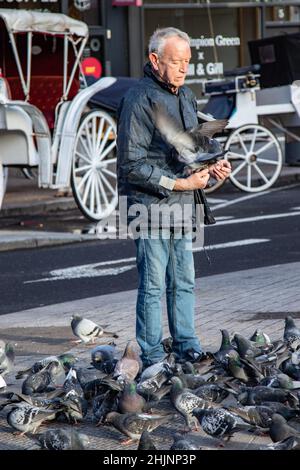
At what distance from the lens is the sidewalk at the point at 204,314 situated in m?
7.97

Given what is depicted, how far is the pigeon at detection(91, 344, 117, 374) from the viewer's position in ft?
21.9

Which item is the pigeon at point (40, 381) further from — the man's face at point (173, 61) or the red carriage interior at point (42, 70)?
the red carriage interior at point (42, 70)

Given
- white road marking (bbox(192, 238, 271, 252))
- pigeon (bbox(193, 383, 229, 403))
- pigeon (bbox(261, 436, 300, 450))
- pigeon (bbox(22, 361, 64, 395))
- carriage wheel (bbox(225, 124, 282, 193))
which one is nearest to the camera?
pigeon (bbox(261, 436, 300, 450))

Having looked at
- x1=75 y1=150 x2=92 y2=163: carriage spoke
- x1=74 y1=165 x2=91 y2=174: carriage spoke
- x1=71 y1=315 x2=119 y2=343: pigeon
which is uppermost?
x1=75 y1=150 x2=92 y2=163: carriage spoke

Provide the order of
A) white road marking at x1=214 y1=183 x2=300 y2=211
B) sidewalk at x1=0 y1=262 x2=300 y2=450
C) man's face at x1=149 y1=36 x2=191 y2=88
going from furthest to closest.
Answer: white road marking at x1=214 y1=183 x2=300 y2=211 < sidewalk at x1=0 y1=262 x2=300 y2=450 < man's face at x1=149 y1=36 x2=191 y2=88

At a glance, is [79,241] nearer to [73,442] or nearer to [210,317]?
[210,317]

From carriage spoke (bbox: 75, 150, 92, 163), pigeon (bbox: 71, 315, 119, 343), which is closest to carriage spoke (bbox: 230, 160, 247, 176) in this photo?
carriage spoke (bbox: 75, 150, 92, 163)

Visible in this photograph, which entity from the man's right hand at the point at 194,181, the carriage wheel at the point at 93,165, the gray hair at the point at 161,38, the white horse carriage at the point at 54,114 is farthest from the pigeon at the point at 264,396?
the carriage wheel at the point at 93,165

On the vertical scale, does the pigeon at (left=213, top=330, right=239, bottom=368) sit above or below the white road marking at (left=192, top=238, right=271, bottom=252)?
above

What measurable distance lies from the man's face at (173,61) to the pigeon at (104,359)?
1472 millimetres

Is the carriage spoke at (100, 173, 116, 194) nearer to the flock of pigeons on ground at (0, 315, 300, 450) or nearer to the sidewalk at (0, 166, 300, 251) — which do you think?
the sidewalk at (0, 166, 300, 251)

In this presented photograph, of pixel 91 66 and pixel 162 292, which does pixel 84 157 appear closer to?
pixel 91 66

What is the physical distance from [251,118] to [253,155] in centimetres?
59

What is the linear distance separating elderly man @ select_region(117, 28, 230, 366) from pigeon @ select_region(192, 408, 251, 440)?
1.31 metres
